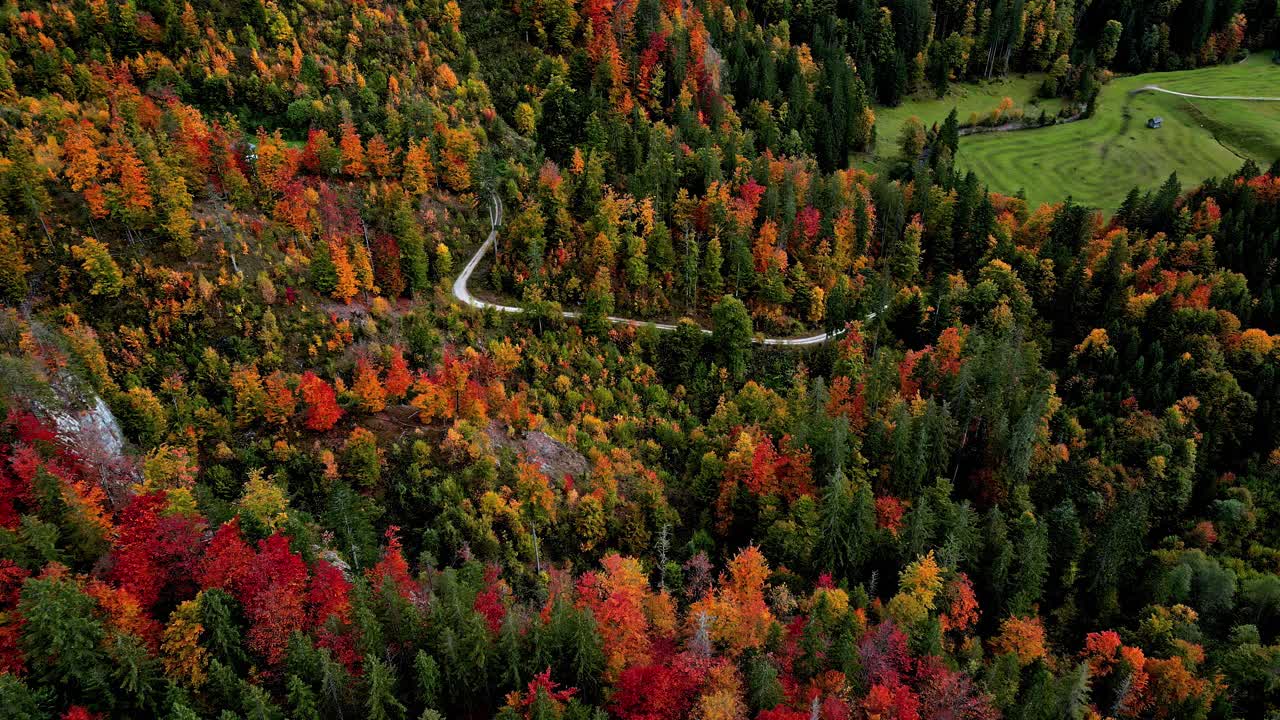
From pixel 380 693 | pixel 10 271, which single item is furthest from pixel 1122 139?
pixel 10 271

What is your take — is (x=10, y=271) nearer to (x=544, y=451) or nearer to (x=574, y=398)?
(x=544, y=451)

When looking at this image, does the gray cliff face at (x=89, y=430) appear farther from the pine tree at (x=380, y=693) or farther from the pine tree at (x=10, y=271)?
the pine tree at (x=380, y=693)

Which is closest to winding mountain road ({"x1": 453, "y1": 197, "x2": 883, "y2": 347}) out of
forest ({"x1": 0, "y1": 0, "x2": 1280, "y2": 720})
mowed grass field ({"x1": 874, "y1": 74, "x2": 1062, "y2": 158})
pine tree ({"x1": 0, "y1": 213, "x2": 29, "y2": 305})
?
forest ({"x1": 0, "y1": 0, "x2": 1280, "y2": 720})

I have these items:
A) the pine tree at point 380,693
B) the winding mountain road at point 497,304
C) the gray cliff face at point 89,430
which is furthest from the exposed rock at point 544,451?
the pine tree at point 380,693

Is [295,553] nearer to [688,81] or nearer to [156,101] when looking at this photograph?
[156,101]

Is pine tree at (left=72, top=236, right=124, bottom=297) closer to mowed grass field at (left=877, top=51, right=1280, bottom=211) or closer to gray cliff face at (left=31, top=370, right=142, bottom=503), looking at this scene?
gray cliff face at (left=31, top=370, right=142, bottom=503)

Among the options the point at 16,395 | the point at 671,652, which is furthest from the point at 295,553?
the point at 671,652
